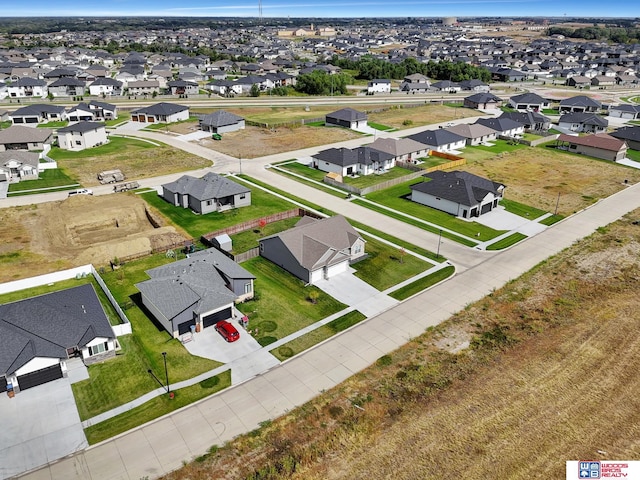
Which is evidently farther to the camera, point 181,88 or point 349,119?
point 181,88

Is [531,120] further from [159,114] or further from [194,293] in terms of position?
[194,293]

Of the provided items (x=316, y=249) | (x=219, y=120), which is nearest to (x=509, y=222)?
(x=316, y=249)

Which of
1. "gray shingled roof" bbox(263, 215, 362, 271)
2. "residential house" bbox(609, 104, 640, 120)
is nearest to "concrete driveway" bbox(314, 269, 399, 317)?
"gray shingled roof" bbox(263, 215, 362, 271)

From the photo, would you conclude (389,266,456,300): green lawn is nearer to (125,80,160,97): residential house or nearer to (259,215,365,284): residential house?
(259,215,365,284): residential house

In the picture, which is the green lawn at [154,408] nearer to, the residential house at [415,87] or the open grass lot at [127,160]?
the open grass lot at [127,160]

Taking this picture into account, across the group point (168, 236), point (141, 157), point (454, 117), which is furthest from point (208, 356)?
point (454, 117)

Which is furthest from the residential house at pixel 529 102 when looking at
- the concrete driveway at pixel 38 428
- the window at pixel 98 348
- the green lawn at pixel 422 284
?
the concrete driveway at pixel 38 428
